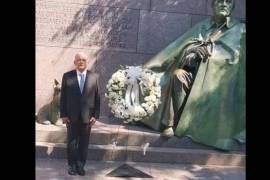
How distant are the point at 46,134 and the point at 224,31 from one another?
3.29 metres

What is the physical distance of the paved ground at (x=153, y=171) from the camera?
21.8ft

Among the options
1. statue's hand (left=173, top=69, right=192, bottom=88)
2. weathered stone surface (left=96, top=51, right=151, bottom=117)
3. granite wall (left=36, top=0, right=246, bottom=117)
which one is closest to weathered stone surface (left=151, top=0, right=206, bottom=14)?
granite wall (left=36, top=0, right=246, bottom=117)

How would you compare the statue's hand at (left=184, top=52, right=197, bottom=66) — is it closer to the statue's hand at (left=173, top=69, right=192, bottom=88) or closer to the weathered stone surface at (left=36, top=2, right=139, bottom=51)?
the statue's hand at (left=173, top=69, right=192, bottom=88)

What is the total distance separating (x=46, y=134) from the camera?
7.70 metres

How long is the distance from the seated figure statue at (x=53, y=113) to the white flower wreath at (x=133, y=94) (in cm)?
95

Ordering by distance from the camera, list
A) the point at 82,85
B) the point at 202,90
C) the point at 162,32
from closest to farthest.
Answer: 1. the point at 82,85
2. the point at 202,90
3. the point at 162,32

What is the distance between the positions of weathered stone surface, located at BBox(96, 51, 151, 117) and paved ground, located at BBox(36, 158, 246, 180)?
2.36 meters

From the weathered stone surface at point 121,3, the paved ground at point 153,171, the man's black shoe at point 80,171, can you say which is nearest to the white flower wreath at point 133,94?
the paved ground at point 153,171

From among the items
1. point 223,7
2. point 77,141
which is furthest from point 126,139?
point 223,7

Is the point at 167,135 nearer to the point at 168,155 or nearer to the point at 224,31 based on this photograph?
the point at 168,155

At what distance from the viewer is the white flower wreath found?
7648mm

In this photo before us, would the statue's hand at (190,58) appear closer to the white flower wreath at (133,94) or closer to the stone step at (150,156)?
the white flower wreath at (133,94)

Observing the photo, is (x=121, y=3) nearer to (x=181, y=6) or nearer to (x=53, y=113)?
(x=181, y=6)

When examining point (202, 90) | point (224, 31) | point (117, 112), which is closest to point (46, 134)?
→ point (117, 112)
